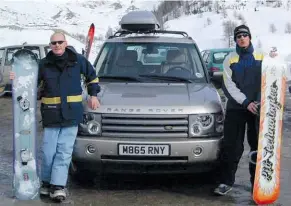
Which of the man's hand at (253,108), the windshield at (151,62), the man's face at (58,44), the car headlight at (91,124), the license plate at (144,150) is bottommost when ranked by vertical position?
the license plate at (144,150)

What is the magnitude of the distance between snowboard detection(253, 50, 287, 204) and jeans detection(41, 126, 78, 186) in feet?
6.35

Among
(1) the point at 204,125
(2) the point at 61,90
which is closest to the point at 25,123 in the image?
(2) the point at 61,90

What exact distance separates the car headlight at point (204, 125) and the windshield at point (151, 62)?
1086 millimetres

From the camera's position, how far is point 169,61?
6.58 m

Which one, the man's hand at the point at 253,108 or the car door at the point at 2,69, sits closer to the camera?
the man's hand at the point at 253,108

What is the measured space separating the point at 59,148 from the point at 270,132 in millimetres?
2173

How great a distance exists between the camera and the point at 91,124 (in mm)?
5312

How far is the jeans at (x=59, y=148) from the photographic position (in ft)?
17.0

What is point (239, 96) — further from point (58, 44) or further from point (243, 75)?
point (58, 44)

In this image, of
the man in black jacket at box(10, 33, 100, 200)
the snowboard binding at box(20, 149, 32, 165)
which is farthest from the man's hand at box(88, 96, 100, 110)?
the snowboard binding at box(20, 149, 32, 165)

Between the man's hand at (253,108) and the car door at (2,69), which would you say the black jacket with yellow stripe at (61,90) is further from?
the car door at (2,69)

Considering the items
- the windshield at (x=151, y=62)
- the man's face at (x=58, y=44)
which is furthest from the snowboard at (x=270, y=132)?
the man's face at (x=58, y=44)

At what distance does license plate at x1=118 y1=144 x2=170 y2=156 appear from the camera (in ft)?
16.9

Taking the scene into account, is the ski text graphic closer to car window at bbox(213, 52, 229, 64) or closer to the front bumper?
the front bumper
